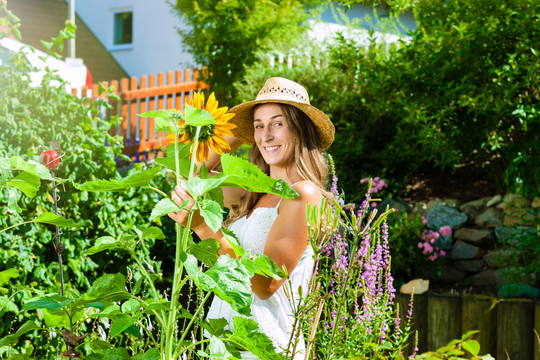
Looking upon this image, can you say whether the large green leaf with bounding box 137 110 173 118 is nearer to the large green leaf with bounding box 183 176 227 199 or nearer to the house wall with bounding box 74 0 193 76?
the large green leaf with bounding box 183 176 227 199

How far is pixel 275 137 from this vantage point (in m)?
2.09

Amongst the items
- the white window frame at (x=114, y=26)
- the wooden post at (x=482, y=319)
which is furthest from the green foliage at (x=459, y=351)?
the white window frame at (x=114, y=26)

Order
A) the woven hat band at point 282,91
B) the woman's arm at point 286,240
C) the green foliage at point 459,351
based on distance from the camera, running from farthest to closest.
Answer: the woven hat band at point 282,91, the woman's arm at point 286,240, the green foliage at point 459,351

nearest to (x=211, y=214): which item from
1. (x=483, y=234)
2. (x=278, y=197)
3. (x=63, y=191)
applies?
(x=278, y=197)

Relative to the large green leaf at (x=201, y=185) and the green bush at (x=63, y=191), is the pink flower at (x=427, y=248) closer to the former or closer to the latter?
the green bush at (x=63, y=191)

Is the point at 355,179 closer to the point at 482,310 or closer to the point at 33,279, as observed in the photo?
the point at 482,310

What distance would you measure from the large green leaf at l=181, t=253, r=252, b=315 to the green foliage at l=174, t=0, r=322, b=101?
8507mm

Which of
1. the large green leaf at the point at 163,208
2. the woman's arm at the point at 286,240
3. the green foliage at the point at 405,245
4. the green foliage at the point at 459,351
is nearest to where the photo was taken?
the green foliage at the point at 459,351

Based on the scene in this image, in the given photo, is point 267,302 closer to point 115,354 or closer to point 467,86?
point 115,354

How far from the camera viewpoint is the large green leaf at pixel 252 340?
1.15 meters

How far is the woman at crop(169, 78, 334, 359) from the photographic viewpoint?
1825mm

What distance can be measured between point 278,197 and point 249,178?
3.15ft

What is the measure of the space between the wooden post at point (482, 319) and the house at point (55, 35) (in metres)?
13.7

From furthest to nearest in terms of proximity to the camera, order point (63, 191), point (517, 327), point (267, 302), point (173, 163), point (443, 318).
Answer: point (443, 318)
point (517, 327)
point (63, 191)
point (267, 302)
point (173, 163)
